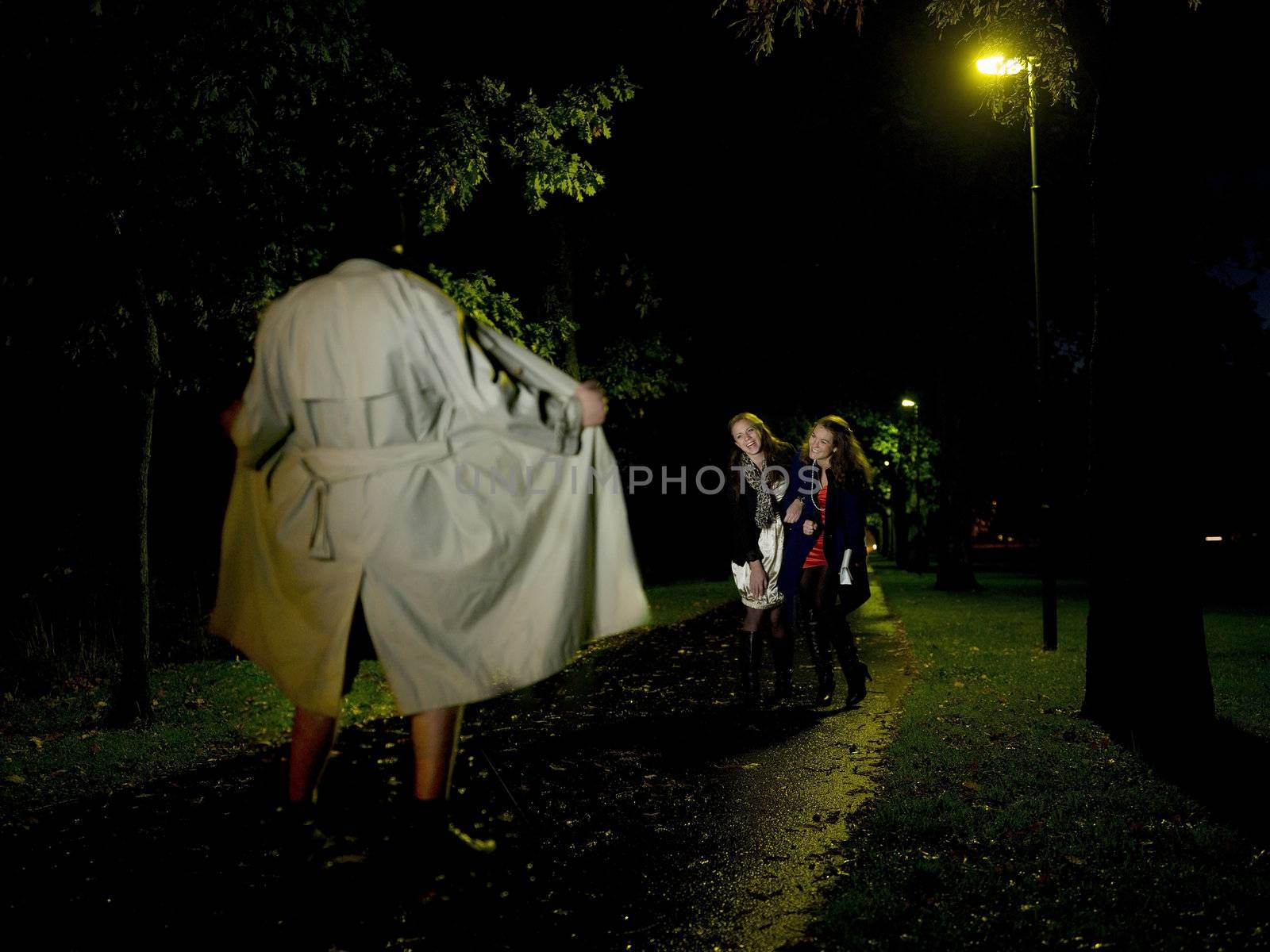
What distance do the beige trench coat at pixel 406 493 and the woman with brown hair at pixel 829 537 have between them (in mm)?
4620

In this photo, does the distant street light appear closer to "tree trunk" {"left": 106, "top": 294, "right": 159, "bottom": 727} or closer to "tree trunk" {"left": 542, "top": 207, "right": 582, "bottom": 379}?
"tree trunk" {"left": 542, "top": 207, "right": 582, "bottom": 379}

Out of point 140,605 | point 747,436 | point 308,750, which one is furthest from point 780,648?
point 308,750

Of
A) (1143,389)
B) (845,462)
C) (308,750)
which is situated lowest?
(308,750)

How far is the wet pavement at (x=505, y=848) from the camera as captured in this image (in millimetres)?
3344

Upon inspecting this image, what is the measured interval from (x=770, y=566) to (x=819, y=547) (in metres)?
0.41

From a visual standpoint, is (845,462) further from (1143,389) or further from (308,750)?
(308,750)

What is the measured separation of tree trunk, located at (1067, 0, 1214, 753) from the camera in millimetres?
6328

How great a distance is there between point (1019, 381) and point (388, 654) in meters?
26.2

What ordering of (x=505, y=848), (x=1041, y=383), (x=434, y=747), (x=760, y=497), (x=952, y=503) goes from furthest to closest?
(x=952, y=503)
(x=1041, y=383)
(x=760, y=497)
(x=505, y=848)
(x=434, y=747)

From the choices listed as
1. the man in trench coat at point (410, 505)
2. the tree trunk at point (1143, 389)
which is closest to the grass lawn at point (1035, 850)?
the tree trunk at point (1143, 389)

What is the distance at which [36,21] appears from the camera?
6703 mm

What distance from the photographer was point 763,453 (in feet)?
25.1

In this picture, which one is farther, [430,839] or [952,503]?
[952,503]

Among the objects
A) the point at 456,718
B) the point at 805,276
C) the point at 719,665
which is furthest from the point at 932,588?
the point at 456,718
